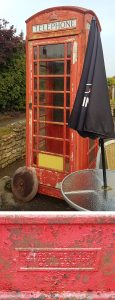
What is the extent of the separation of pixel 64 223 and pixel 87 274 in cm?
44

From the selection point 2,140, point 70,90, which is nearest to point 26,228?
point 70,90

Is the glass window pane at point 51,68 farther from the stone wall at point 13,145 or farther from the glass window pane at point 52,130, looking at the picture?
the stone wall at point 13,145

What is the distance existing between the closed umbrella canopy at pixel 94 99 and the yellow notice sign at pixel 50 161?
1893mm

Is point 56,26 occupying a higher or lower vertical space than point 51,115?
higher

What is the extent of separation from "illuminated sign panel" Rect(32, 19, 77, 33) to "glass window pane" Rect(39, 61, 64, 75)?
1.47 feet

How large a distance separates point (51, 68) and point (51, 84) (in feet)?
0.76

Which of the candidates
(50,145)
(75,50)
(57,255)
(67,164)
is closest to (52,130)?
(50,145)

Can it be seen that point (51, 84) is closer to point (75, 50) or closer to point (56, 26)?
point (75, 50)

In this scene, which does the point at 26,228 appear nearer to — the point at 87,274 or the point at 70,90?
the point at 87,274

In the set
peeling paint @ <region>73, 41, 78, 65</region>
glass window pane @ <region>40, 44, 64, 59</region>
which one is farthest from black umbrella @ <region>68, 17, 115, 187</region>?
glass window pane @ <region>40, 44, 64, 59</region>

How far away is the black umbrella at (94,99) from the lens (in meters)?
2.95

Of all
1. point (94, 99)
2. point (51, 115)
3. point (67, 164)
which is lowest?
point (67, 164)

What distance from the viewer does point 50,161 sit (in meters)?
5.04

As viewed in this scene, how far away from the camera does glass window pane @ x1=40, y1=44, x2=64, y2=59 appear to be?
4.55 metres
